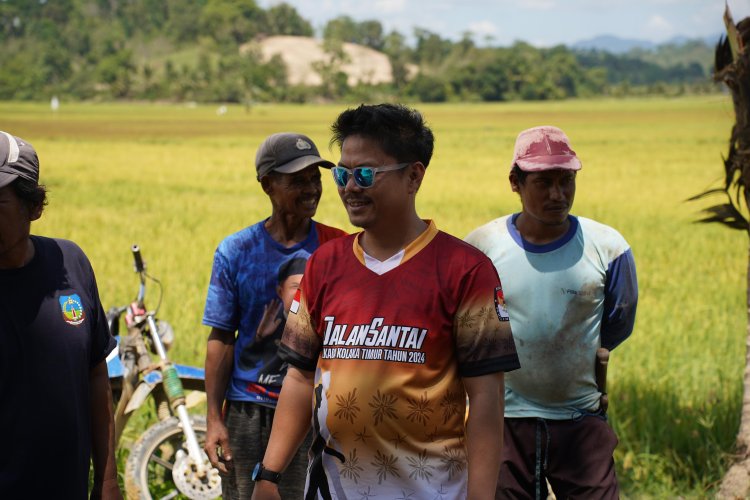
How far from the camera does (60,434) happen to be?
2.36 m

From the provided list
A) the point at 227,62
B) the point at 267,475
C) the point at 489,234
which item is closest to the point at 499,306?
the point at 267,475

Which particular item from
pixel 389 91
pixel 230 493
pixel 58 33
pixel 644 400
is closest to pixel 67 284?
pixel 230 493

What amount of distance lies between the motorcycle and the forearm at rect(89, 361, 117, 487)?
1.62m

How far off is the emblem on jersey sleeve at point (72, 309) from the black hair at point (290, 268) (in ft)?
3.13

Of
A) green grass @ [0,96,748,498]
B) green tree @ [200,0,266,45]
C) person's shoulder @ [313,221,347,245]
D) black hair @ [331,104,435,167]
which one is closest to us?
black hair @ [331,104,435,167]

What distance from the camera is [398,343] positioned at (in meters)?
2.25

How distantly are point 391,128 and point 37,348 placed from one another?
97 centimetres

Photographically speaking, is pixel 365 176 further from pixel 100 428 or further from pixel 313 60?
pixel 313 60

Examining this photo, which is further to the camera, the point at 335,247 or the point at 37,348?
the point at 335,247

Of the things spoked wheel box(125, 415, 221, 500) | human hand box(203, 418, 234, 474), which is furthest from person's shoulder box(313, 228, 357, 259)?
spoked wheel box(125, 415, 221, 500)

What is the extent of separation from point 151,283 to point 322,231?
6.01 m

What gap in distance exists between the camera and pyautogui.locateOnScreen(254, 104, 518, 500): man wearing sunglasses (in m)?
2.26

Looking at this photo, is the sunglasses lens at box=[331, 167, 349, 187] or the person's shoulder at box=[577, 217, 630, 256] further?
the person's shoulder at box=[577, 217, 630, 256]

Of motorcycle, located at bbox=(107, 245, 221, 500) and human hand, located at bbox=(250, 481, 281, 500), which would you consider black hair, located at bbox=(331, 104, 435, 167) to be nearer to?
human hand, located at bbox=(250, 481, 281, 500)
